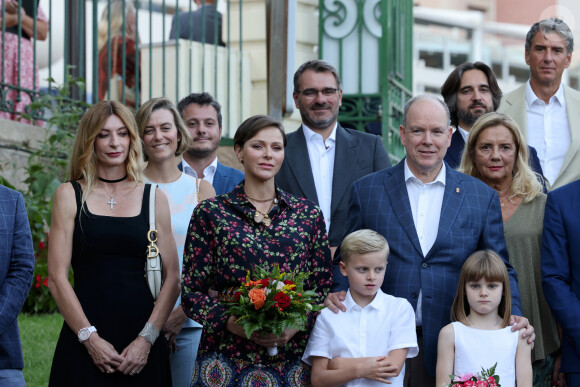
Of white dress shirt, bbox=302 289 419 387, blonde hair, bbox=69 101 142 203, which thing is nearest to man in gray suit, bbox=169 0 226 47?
blonde hair, bbox=69 101 142 203

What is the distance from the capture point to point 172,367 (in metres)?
5.06

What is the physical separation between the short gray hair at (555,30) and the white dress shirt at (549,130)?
25 cm

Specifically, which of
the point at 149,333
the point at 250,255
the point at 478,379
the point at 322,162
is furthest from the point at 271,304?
the point at 322,162

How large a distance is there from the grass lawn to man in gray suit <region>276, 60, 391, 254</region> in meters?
1.97

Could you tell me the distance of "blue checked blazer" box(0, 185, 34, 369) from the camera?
440 centimetres

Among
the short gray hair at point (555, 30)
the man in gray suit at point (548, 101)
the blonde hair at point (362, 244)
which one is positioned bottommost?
the blonde hair at point (362, 244)

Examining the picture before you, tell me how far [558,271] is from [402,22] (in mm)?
6232

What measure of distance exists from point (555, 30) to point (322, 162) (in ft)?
5.48

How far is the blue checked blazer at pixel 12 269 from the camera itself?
4.40 meters

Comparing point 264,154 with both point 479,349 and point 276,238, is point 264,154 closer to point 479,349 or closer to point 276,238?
point 276,238

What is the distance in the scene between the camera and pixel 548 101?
6.04 metres

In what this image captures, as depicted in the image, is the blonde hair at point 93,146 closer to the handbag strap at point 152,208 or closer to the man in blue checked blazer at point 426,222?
the handbag strap at point 152,208

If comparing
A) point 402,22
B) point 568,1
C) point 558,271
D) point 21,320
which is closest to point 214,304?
point 558,271

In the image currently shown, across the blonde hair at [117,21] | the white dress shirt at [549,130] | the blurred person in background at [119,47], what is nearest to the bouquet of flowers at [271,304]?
the white dress shirt at [549,130]
